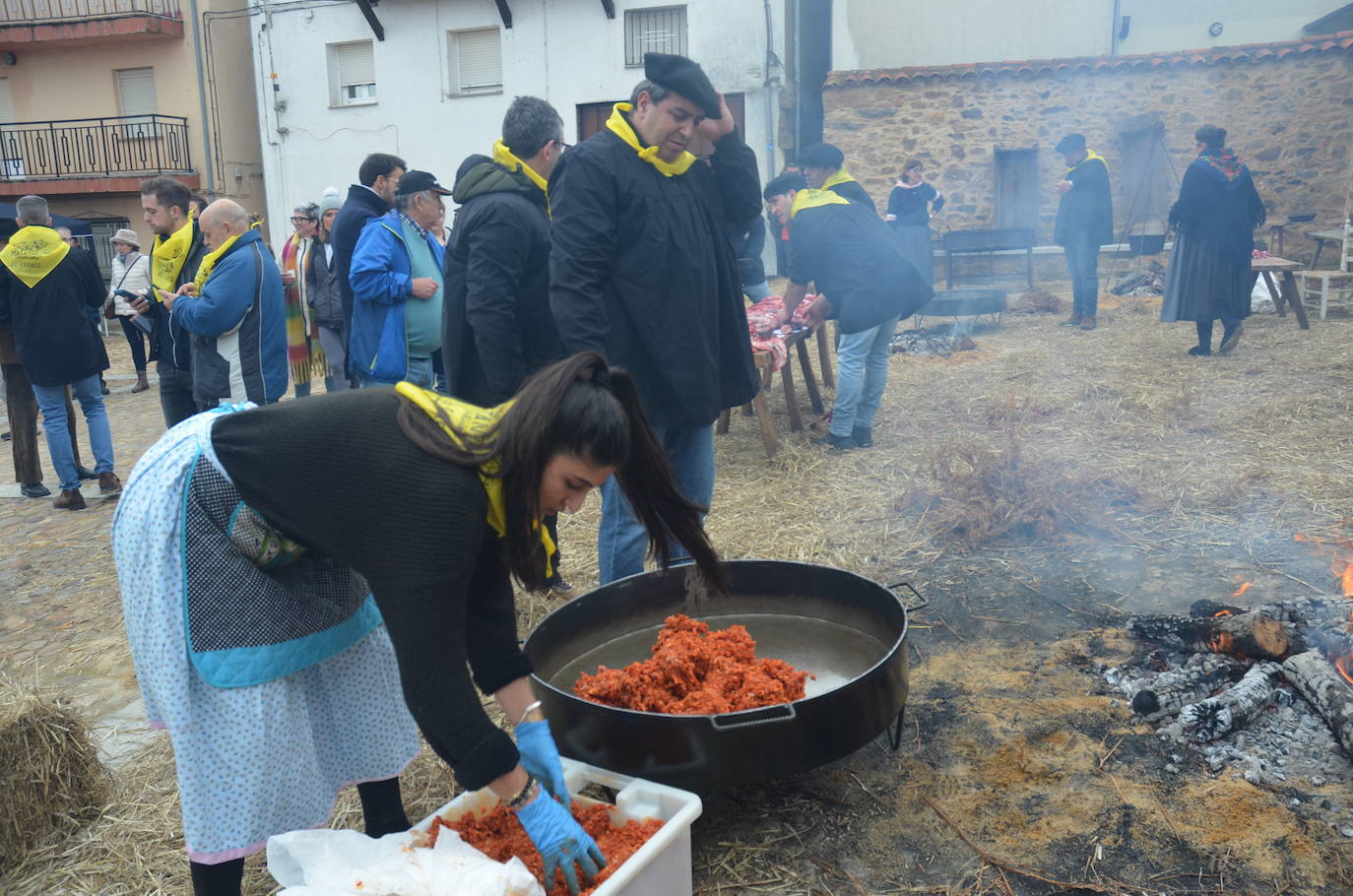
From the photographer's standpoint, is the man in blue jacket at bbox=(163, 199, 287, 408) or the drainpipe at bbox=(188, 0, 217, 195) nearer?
the man in blue jacket at bbox=(163, 199, 287, 408)

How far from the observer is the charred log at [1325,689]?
9.36ft

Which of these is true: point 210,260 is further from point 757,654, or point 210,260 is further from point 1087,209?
point 1087,209

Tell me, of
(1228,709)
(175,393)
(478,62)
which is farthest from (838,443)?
(478,62)

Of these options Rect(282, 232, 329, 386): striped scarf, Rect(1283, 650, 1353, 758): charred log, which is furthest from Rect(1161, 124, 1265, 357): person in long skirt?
Rect(282, 232, 329, 386): striped scarf

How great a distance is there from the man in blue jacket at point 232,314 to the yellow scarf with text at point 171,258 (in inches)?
3.7

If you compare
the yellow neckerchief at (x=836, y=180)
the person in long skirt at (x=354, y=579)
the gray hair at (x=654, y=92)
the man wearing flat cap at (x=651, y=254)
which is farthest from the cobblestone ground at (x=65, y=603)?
the yellow neckerchief at (x=836, y=180)

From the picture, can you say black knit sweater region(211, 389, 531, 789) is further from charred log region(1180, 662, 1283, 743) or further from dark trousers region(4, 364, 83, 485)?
dark trousers region(4, 364, 83, 485)

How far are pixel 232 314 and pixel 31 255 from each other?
2378 millimetres

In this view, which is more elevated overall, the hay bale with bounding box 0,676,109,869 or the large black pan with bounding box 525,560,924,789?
the large black pan with bounding box 525,560,924,789

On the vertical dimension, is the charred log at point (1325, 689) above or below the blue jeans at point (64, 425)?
below

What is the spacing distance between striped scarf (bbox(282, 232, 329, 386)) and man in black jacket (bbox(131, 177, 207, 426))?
1713 millimetres

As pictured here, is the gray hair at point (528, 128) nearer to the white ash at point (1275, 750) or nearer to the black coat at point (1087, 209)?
the white ash at point (1275, 750)

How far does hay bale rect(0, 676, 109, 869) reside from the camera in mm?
2885

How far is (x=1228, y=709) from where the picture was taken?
9.91 ft
